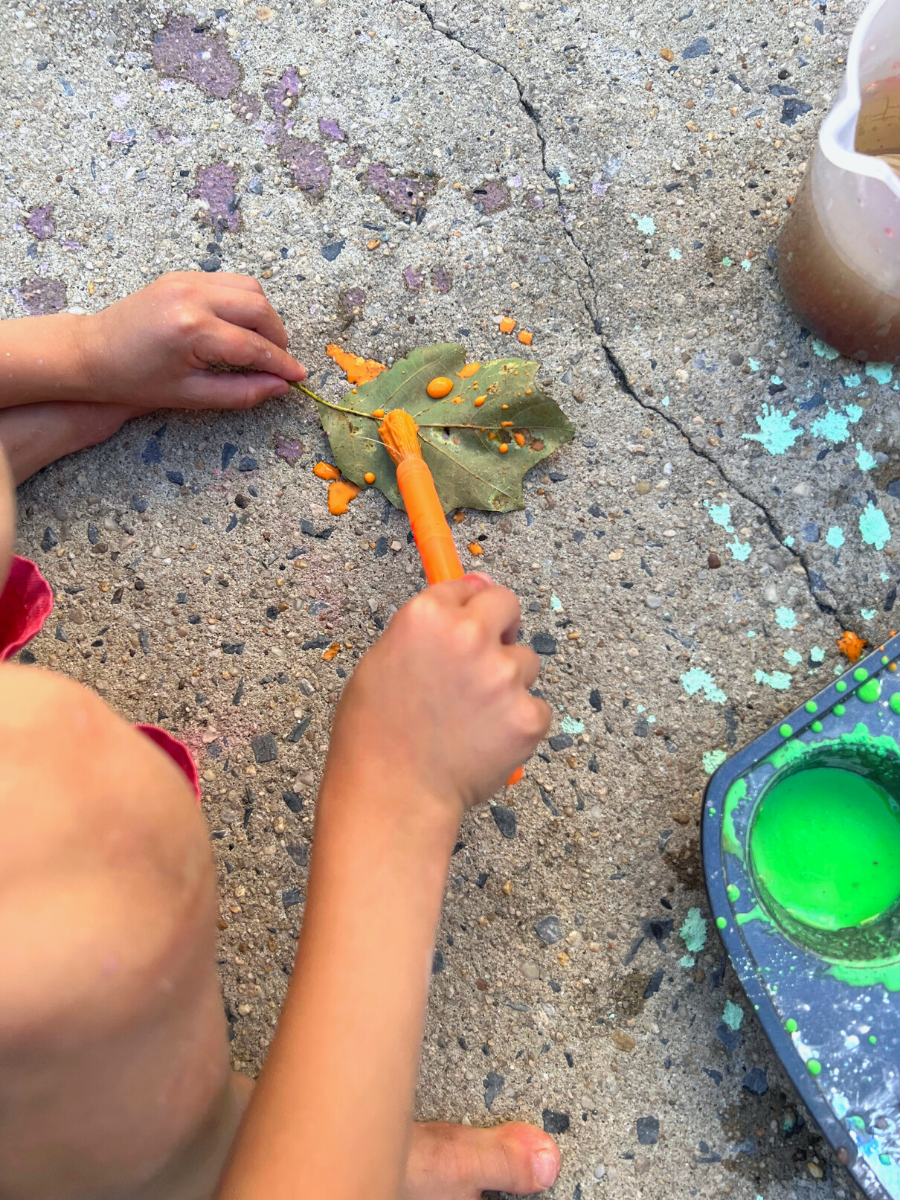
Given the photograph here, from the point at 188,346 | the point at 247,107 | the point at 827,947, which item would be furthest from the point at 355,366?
the point at 827,947

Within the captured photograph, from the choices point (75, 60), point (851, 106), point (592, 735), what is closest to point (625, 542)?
point (592, 735)

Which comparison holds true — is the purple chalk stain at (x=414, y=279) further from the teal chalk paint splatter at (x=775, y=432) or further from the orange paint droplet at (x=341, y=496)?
the teal chalk paint splatter at (x=775, y=432)

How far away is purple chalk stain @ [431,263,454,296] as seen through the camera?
114 cm

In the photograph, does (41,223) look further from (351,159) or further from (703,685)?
(703,685)

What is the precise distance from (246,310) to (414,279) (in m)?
0.25

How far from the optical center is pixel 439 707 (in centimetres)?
72

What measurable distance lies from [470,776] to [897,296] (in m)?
0.72

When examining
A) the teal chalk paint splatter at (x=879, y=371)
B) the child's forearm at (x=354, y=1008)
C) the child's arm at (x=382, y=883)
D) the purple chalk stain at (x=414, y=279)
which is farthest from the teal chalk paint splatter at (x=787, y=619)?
the purple chalk stain at (x=414, y=279)

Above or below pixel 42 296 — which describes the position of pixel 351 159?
above

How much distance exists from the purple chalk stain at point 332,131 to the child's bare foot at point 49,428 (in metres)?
0.49

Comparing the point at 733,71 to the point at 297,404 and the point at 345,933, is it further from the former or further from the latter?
the point at 345,933

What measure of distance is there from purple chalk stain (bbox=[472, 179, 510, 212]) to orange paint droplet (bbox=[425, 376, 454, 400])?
295mm

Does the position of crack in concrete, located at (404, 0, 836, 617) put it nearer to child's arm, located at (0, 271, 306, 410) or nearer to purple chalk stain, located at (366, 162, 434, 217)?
purple chalk stain, located at (366, 162, 434, 217)

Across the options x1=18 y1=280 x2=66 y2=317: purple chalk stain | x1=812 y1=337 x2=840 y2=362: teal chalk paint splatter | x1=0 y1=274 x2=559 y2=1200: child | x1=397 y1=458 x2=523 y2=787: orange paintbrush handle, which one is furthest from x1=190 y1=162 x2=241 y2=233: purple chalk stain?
x1=812 y1=337 x2=840 y2=362: teal chalk paint splatter
